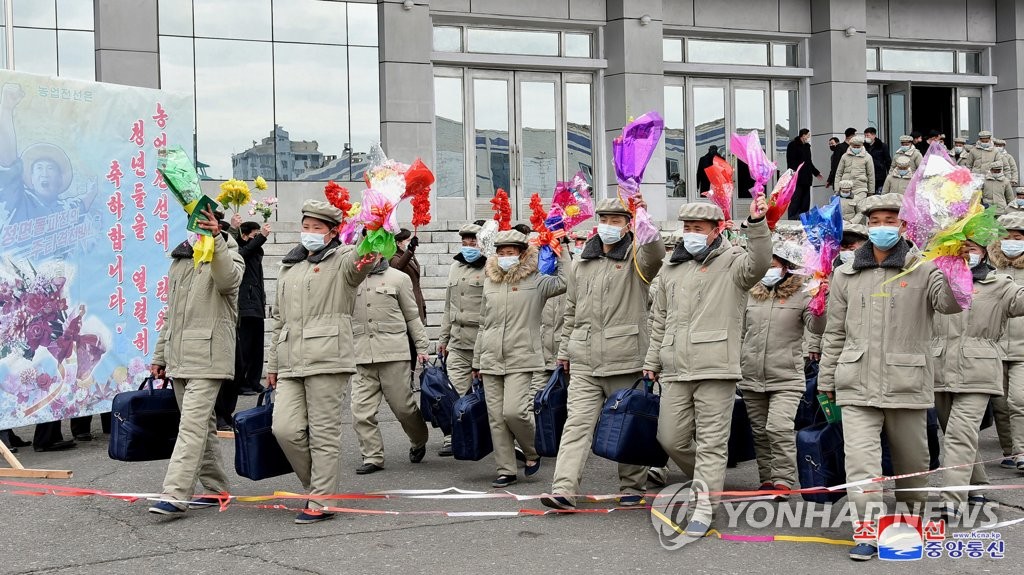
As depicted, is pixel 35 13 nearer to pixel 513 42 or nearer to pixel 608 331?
pixel 513 42

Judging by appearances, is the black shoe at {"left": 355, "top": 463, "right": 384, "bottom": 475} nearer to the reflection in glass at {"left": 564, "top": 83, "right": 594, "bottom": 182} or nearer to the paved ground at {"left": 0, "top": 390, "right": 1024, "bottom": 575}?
the paved ground at {"left": 0, "top": 390, "right": 1024, "bottom": 575}

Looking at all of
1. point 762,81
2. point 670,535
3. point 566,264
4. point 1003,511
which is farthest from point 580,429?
point 762,81

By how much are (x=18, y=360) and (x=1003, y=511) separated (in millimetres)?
7765

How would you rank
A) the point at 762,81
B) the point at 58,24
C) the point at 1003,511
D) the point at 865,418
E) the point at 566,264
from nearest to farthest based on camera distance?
the point at 865,418 < the point at 1003,511 < the point at 566,264 < the point at 58,24 < the point at 762,81

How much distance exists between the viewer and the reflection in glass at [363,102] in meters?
20.7

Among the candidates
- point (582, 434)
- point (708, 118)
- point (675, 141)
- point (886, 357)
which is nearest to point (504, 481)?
point (582, 434)

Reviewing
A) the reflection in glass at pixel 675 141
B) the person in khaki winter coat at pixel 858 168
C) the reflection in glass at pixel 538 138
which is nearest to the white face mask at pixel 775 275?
the person in khaki winter coat at pixel 858 168

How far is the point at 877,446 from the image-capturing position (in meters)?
6.64

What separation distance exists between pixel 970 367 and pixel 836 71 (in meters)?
17.3

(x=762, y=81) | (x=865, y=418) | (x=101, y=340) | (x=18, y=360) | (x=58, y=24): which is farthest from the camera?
(x=762, y=81)

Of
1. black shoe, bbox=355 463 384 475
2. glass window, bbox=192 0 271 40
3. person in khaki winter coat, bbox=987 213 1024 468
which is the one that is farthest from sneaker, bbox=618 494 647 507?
Answer: glass window, bbox=192 0 271 40

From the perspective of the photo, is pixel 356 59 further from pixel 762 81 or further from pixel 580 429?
pixel 580 429

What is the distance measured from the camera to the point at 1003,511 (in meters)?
7.50

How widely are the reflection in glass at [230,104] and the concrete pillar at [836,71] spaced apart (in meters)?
11.0
